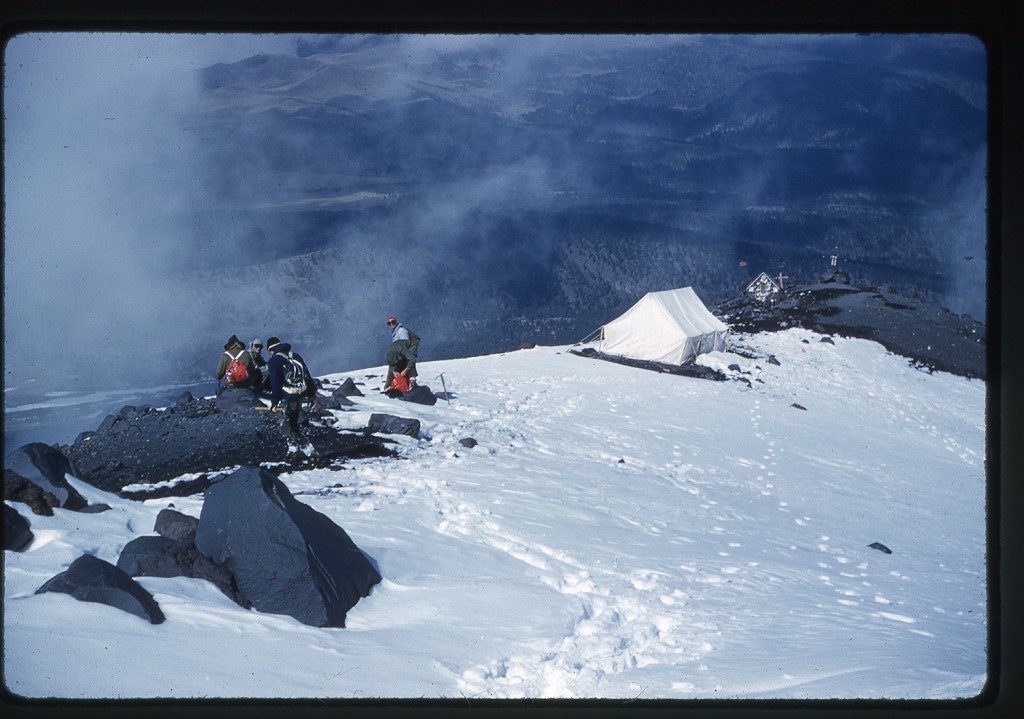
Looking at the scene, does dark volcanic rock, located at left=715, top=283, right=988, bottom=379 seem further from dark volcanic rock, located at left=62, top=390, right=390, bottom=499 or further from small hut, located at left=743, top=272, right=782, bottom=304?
dark volcanic rock, located at left=62, top=390, right=390, bottom=499

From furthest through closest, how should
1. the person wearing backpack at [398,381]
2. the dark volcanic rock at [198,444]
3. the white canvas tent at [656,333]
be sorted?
1. the white canvas tent at [656,333]
2. the person wearing backpack at [398,381]
3. the dark volcanic rock at [198,444]

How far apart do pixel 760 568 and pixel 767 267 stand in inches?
569

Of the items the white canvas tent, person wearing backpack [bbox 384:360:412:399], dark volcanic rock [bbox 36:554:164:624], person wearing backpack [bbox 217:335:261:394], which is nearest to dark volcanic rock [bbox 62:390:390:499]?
person wearing backpack [bbox 217:335:261:394]

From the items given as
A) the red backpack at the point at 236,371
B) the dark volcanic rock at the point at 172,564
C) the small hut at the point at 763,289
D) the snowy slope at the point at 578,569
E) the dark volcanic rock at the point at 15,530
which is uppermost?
the small hut at the point at 763,289

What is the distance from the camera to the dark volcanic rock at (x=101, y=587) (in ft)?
8.17

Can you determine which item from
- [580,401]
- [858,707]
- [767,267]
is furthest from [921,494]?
[767,267]

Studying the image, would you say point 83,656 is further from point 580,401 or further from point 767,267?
point 767,267

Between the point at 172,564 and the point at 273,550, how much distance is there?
37 centimetres

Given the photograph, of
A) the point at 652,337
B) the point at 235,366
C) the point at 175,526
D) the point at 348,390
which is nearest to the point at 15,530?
the point at 175,526

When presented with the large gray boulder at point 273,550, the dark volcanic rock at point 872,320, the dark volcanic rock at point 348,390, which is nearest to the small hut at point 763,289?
the dark volcanic rock at point 872,320

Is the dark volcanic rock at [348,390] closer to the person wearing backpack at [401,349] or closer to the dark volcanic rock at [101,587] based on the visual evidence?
the person wearing backpack at [401,349]

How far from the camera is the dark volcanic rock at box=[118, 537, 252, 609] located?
2891mm

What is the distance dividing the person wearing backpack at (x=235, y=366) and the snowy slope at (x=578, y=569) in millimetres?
876

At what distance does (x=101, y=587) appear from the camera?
99.0 inches
